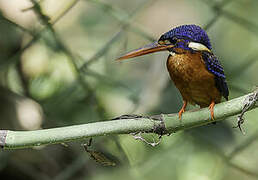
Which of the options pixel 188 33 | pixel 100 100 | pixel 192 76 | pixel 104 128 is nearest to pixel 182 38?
pixel 188 33

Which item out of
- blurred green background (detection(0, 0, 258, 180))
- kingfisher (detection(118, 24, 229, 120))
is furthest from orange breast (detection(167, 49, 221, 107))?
blurred green background (detection(0, 0, 258, 180))

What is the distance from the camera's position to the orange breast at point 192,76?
1425 millimetres

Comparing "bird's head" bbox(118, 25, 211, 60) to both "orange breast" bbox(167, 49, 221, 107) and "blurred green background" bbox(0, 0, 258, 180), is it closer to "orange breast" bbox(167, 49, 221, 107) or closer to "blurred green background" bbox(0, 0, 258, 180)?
"orange breast" bbox(167, 49, 221, 107)

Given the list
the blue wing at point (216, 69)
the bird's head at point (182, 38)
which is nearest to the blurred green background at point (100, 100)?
the blue wing at point (216, 69)

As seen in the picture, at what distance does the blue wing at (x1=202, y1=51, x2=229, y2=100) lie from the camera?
1450 mm

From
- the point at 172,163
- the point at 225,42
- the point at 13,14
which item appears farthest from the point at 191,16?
Result: the point at 13,14

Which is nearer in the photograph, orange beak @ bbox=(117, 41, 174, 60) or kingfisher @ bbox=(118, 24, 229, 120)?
orange beak @ bbox=(117, 41, 174, 60)

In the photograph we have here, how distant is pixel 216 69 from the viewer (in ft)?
4.86

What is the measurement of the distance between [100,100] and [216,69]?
109 centimetres

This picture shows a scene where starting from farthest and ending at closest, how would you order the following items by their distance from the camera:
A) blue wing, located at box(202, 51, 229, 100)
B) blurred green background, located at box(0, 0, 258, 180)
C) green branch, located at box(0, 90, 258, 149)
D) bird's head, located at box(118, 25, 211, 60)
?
1. blurred green background, located at box(0, 0, 258, 180)
2. blue wing, located at box(202, 51, 229, 100)
3. bird's head, located at box(118, 25, 211, 60)
4. green branch, located at box(0, 90, 258, 149)

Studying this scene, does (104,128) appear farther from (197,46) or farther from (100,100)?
(100,100)

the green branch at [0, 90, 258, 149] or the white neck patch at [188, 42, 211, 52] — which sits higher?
the white neck patch at [188, 42, 211, 52]

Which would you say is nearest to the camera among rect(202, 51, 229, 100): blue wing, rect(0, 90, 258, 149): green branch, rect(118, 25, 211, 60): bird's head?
rect(0, 90, 258, 149): green branch

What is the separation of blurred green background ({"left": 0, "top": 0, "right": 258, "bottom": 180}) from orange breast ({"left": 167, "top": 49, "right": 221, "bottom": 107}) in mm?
658
